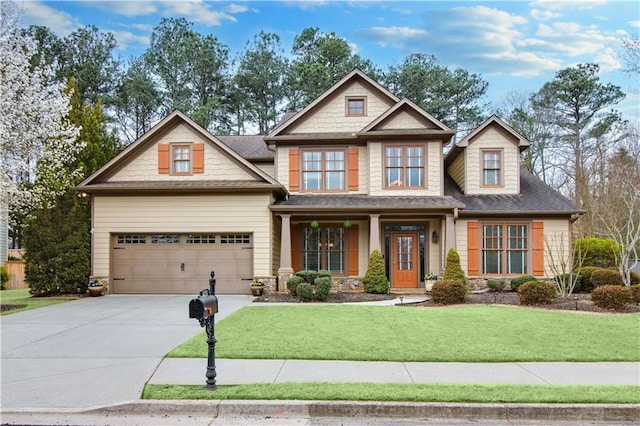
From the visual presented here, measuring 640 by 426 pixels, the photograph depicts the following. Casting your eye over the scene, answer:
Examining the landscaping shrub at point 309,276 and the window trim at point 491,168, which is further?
the window trim at point 491,168

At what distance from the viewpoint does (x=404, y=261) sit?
18.4 metres

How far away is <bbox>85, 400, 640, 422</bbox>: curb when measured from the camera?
5262 mm

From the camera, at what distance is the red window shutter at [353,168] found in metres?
18.6

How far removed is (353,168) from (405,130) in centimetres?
238

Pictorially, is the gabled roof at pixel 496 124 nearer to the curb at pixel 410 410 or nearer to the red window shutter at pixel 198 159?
the red window shutter at pixel 198 159

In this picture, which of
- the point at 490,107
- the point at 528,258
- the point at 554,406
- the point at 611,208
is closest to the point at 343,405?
the point at 554,406

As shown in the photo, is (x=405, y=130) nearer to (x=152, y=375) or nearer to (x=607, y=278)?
(x=607, y=278)

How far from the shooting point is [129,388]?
20.1 feet

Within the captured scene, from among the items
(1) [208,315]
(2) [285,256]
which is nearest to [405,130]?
(2) [285,256]

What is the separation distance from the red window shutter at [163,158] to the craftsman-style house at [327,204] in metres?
0.04

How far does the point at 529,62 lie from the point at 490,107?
15.9 feet

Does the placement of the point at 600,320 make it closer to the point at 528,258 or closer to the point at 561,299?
the point at 561,299

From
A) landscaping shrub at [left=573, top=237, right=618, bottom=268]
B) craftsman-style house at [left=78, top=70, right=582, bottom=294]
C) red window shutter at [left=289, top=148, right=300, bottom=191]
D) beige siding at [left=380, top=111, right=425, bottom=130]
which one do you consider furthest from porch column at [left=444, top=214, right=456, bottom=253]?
landscaping shrub at [left=573, top=237, right=618, bottom=268]

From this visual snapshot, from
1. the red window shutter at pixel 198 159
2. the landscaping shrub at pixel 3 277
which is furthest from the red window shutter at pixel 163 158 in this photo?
the landscaping shrub at pixel 3 277
